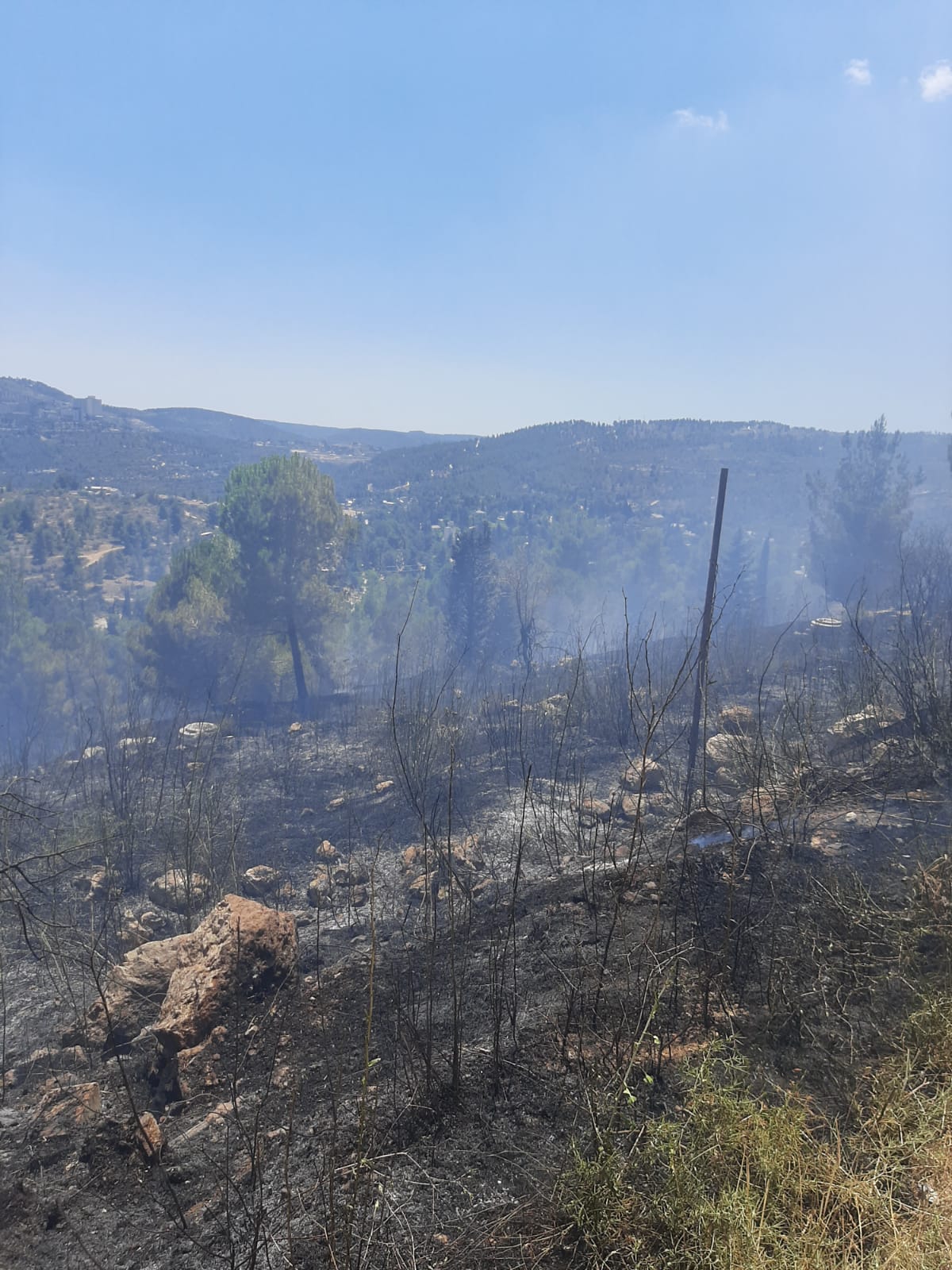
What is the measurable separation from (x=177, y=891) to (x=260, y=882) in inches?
51.6

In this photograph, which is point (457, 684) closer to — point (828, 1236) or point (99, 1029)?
point (99, 1029)

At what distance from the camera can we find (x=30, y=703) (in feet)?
91.2

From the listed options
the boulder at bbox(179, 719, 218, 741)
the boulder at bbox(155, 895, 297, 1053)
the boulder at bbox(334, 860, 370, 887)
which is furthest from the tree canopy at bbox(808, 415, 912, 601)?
the boulder at bbox(155, 895, 297, 1053)

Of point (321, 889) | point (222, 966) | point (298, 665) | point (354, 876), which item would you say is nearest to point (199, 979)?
point (222, 966)

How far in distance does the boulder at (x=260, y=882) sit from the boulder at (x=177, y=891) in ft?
2.77

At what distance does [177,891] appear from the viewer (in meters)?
9.58

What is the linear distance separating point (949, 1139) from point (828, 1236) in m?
0.79

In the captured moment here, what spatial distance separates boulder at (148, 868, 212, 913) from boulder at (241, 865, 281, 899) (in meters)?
0.84

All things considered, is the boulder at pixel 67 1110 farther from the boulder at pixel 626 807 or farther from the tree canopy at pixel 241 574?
the tree canopy at pixel 241 574

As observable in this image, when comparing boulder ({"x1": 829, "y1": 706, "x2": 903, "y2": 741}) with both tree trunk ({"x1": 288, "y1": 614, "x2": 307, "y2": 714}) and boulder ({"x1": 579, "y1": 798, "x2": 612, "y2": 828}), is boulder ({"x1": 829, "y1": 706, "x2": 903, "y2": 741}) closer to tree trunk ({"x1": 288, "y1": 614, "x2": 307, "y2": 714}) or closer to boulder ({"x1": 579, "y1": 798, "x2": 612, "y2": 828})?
boulder ({"x1": 579, "y1": 798, "x2": 612, "y2": 828})

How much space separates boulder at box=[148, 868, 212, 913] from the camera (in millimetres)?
9383

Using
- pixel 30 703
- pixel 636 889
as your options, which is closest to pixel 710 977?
pixel 636 889

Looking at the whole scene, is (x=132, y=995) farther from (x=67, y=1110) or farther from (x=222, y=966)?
(x=67, y=1110)

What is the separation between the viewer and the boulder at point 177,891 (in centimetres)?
938
